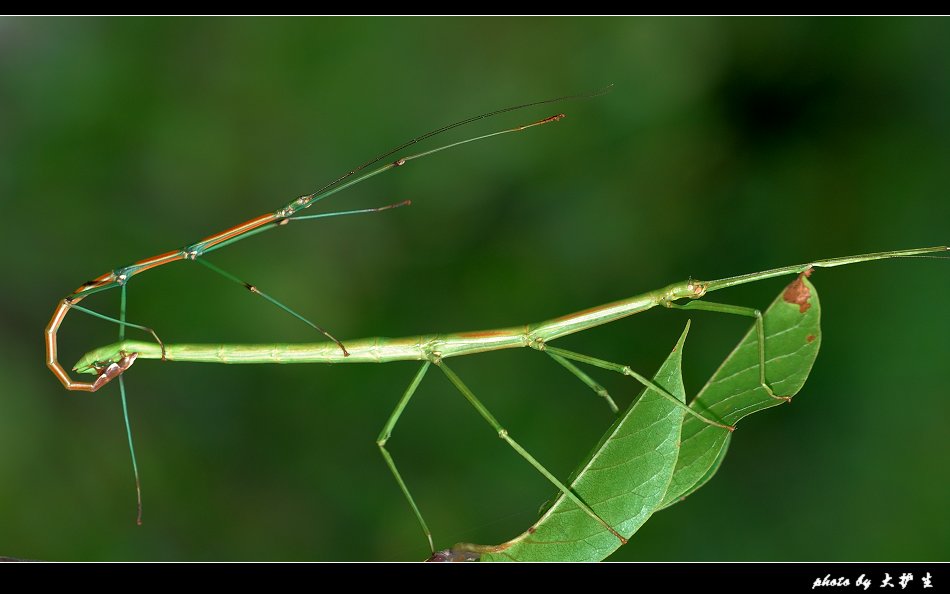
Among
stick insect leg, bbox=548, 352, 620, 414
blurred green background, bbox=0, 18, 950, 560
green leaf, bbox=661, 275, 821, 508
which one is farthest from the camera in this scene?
blurred green background, bbox=0, 18, 950, 560

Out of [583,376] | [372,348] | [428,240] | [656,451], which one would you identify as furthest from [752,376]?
[428,240]

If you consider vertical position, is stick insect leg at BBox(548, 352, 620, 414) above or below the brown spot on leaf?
below

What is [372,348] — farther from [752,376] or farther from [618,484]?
[752,376]

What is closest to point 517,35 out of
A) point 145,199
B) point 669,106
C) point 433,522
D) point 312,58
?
point 669,106

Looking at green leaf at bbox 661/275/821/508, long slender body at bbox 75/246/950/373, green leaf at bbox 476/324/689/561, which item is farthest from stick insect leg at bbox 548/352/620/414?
green leaf at bbox 476/324/689/561

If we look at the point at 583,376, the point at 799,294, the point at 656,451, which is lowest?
the point at 583,376

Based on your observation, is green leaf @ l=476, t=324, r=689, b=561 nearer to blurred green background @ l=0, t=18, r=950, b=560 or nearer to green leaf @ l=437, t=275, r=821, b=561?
green leaf @ l=437, t=275, r=821, b=561
